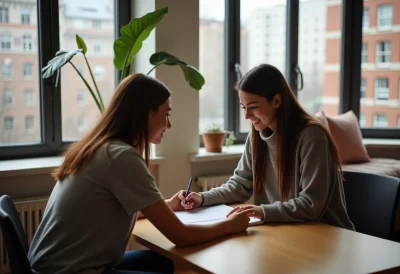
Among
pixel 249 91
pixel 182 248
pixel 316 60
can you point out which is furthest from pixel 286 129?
pixel 316 60

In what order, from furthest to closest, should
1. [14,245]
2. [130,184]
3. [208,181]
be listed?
[208,181]
[130,184]
[14,245]

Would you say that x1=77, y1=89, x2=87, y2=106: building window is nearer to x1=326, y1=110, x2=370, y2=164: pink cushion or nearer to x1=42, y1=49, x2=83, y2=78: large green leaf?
x1=42, y1=49, x2=83, y2=78: large green leaf

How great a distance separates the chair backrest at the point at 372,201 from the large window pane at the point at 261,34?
1.88 m

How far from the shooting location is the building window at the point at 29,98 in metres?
3.16

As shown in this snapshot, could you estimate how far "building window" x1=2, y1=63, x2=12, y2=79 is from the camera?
3.08 meters

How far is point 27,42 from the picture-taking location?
3.14 meters

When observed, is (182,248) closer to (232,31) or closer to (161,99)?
(161,99)

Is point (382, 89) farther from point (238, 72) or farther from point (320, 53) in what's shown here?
point (238, 72)

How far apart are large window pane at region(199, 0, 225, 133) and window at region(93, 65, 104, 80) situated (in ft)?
2.49

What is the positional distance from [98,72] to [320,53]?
1955mm

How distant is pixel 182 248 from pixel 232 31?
2580 millimetres

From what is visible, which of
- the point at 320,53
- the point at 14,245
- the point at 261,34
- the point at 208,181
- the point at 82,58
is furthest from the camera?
the point at 320,53

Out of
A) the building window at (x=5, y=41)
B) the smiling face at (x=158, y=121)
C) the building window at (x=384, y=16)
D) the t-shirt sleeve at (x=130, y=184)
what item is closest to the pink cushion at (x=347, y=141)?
the building window at (x=384, y=16)

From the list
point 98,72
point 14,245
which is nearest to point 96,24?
point 98,72
